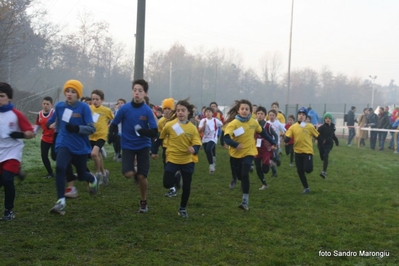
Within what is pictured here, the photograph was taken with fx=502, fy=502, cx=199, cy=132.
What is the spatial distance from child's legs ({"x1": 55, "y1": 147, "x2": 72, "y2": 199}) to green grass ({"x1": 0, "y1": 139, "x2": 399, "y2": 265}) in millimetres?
443

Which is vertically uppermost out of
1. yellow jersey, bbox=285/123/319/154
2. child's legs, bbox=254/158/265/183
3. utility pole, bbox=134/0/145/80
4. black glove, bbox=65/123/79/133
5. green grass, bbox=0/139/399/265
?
utility pole, bbox=134/0/145/80

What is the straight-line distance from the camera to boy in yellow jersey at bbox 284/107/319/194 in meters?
10.3

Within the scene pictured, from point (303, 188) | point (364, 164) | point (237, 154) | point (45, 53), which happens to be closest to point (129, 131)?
point (237, 154)

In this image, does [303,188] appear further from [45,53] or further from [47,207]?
[45,53]

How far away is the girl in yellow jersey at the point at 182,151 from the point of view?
750cm

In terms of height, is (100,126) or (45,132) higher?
(100,126)

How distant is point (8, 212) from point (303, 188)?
638cm

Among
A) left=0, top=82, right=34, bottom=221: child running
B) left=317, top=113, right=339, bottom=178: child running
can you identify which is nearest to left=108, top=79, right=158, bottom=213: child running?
left=0, top=82, right=34, bottom=221: child running

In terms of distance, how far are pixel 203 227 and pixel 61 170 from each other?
6.85 feet

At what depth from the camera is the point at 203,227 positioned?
6906mm

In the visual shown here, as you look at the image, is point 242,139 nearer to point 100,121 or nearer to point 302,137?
point 302,137

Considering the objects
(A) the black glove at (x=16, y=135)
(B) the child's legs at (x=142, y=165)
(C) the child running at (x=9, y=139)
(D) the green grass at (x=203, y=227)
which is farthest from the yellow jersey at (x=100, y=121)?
(A) the black glove at (x=16, y=135)

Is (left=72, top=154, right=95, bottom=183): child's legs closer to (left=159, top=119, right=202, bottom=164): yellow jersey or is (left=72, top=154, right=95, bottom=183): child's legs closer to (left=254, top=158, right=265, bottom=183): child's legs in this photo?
(left=159, top=119, right=202, bottom=164): yellow jersey

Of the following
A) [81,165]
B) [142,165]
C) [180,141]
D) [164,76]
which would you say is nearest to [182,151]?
[180,141]
